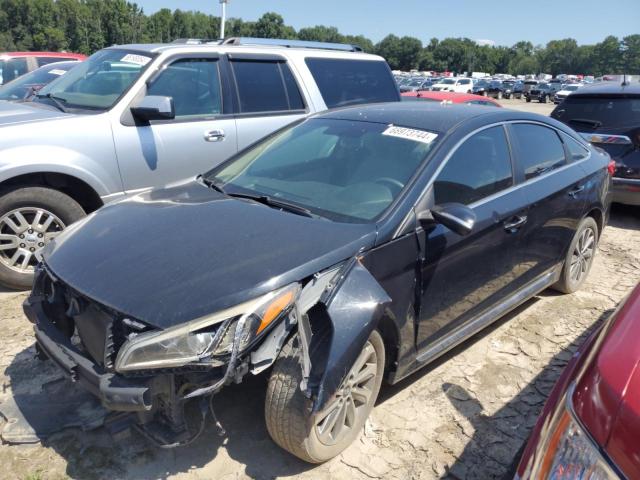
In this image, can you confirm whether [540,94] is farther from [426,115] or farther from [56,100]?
[426,115]

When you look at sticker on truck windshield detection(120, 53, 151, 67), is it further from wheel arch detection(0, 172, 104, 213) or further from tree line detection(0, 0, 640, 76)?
tree line detection(0, 0, 640, 76)

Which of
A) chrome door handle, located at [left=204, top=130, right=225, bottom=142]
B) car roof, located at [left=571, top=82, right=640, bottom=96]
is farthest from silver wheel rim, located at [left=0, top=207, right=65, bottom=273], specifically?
car roof, located at [left=571, top=82, right=640, bottom=96]

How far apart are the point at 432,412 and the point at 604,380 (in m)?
1.69

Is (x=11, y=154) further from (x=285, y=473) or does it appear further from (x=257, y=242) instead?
(x=285, y=473)

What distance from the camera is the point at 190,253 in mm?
2486

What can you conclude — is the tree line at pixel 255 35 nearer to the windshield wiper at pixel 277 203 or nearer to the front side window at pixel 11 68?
the front side window at pixel 11 68

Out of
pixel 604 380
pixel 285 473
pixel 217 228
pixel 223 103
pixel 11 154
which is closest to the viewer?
pixel 604 380

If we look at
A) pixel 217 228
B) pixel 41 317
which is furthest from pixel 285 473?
pixel 41 317

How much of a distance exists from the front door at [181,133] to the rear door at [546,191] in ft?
8.45

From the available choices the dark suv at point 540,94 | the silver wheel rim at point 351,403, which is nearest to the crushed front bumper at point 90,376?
the silver wheel rim at point 351,403

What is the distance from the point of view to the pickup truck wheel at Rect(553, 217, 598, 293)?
14.1ft

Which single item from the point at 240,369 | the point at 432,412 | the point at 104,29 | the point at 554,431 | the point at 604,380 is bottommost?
the point at 432,412

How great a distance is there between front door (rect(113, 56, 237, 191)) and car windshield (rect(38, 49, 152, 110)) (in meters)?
0.26

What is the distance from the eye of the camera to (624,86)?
704cm
